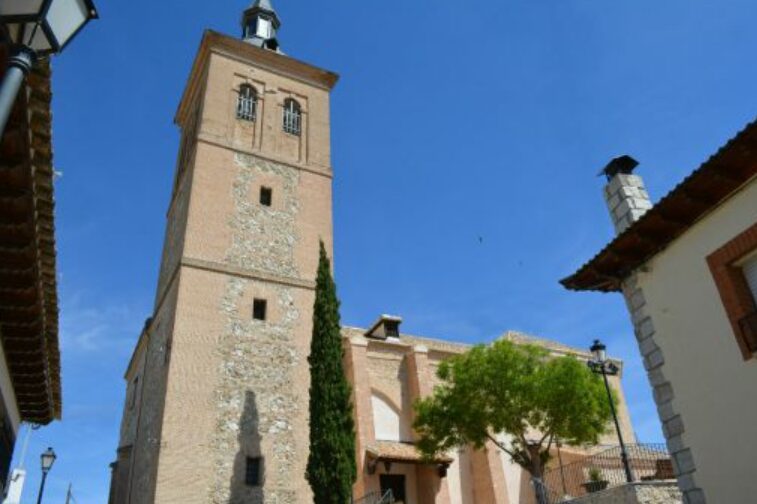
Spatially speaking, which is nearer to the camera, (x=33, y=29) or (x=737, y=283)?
(x=33, y=29)

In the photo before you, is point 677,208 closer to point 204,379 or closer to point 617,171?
point 617,171

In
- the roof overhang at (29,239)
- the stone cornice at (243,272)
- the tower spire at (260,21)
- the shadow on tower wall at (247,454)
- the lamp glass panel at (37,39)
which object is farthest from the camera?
the tower spire at (260,21)

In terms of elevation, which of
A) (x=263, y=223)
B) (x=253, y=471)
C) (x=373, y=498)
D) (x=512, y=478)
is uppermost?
(x=263, y=223)

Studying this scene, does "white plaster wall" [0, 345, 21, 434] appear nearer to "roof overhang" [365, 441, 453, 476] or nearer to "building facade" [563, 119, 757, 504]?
"building facade" [563, 119, 757, 504]

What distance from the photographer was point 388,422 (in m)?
23.2

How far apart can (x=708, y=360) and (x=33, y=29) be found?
25.1 feet

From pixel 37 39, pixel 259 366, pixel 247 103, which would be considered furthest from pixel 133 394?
pixel 37 39

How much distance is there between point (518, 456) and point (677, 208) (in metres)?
11.3

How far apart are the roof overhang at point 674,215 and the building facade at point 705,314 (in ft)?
0.04

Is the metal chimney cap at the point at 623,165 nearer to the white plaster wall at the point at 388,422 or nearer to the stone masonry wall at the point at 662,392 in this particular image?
the stone masonry wall at the point at 662,392

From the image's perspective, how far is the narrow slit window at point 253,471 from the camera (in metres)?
16.4

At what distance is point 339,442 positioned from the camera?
15.5 metres

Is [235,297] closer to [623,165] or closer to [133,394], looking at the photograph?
[133,394]

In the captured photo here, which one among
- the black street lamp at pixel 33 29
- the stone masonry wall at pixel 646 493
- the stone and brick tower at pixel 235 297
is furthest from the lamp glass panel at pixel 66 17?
the stone and brick tower at pixel 235 297
